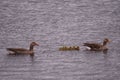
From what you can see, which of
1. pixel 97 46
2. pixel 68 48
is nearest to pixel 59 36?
pixel 97 46

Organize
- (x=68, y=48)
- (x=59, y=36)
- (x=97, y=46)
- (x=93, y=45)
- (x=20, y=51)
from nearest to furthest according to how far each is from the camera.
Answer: (x=20, y=51) → (x=68, y=48) → (x=93, y=45) → (x=97, y=46) → (x=59, y=36)

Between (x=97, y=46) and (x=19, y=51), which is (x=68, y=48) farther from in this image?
(x=19, y=51)

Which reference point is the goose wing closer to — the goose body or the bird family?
the bird family

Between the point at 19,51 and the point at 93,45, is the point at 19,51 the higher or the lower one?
the higher one

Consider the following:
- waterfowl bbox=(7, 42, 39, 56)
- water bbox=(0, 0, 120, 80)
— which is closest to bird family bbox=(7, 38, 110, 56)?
waterfowl bbox=(7, 42, 39, 56)

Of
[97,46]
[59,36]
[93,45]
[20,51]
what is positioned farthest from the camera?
[59,36]

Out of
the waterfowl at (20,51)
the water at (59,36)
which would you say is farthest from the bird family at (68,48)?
the water at (59,36)

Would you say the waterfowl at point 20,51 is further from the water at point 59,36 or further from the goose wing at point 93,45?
the goose wing at point 93,45

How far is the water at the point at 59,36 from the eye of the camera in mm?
39156

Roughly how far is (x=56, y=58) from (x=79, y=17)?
56.5ft

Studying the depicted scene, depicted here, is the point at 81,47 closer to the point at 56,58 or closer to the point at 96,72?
the point at 56,58

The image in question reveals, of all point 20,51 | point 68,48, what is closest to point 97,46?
point 68,48

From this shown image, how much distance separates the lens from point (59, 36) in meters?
50.3

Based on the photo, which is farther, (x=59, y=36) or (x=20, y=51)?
(x=59, y=36)
